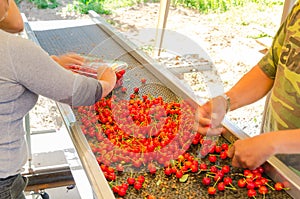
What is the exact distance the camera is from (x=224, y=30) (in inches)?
122

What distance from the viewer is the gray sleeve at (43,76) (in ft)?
2.83

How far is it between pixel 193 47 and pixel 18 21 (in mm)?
611

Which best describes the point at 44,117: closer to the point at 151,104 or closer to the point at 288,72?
the point at 151,104

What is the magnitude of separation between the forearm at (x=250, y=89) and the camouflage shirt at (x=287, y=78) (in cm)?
6

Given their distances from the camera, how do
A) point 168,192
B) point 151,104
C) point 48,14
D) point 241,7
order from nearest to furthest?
point 168,192 < point 151,104 < point 48,14 < point 241,7

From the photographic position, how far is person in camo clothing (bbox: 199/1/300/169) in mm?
902

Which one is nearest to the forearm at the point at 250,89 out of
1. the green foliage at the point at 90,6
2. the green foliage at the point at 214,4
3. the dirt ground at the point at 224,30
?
the dirt ground at the point at 224,30

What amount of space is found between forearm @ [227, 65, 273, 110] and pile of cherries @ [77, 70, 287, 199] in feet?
0.49

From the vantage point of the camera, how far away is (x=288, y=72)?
3.47 feet

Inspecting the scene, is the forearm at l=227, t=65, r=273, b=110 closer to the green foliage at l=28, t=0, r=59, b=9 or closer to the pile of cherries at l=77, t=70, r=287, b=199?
the pile of cherries at l=77, t=70, r=287, b=199

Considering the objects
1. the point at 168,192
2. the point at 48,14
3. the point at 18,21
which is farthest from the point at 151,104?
the point at 48,14

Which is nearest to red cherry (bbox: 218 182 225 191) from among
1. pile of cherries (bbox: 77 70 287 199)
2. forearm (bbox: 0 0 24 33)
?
pile of cherries (bbox: 77 70 287 199)

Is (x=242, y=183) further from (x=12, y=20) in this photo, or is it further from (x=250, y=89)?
(x=12, y=20)

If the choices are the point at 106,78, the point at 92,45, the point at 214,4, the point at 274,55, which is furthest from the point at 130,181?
the point at 214,4
